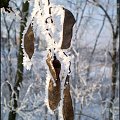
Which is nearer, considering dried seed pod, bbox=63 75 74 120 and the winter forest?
dried seed pod, bbox=63 75 74 120

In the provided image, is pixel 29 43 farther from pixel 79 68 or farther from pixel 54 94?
pixel 79 68

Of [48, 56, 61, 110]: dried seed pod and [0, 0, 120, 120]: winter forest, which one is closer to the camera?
[48, 56, 61, 110]: dried seed pod

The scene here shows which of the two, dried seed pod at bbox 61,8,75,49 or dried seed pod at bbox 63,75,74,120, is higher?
dried seed pod at bbox 61,8,75,49

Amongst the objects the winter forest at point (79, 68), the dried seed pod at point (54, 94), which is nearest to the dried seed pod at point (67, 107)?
the dried seed pod at point (54, 94)

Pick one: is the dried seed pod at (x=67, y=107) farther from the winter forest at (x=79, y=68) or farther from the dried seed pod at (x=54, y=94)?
the winter forest at (x=79, y=68)

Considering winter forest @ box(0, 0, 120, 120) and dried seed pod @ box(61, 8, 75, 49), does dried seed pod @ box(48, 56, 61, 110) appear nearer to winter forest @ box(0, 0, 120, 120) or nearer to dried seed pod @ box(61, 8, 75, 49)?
dried seed pod @ box(61, 8, 75, 49)

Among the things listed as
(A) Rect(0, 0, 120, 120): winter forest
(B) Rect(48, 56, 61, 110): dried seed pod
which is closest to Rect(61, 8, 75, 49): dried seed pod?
(B) Rect(48, 56, 61, 110): dried seed pod

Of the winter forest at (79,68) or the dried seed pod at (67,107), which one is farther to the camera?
the winter forest at (79,68)

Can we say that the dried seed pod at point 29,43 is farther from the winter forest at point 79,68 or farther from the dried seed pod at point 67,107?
the winter forest at point 79,68

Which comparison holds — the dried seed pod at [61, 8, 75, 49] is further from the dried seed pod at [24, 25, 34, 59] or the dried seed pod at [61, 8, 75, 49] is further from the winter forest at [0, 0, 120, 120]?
the winter forest at [0, 0, 120, 120]

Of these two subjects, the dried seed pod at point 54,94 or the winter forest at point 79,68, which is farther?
the winter forest at point 79,68

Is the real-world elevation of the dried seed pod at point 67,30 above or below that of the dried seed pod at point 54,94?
above

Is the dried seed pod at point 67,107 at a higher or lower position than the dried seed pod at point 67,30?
lower

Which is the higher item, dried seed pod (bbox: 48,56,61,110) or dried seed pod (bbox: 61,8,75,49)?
dried seed pod (bbox: 61,8,75,49)
